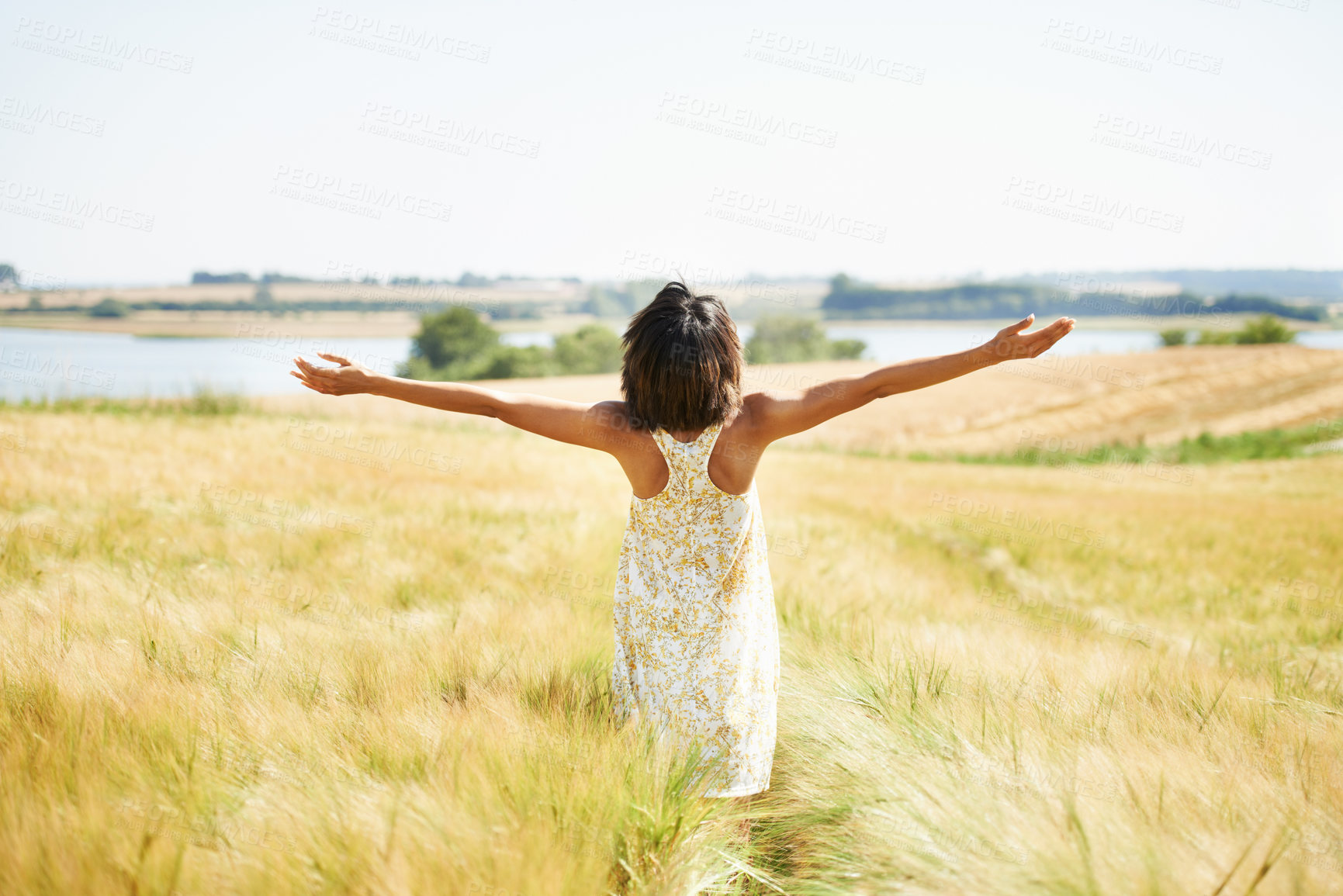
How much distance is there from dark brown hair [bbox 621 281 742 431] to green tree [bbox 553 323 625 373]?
70.0 meters

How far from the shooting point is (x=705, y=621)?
9.34 feet

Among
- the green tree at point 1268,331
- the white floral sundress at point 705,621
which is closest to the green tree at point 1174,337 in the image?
the green tree at point 1268,331

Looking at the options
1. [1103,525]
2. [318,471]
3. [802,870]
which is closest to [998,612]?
[802,870]

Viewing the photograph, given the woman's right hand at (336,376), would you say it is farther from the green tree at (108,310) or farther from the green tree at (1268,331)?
the green tree at (1268,331)

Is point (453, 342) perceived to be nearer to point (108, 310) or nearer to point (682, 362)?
point (108, 310)

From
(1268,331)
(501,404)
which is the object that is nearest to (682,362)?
(501,404)

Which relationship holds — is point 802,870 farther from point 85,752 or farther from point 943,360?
point 85,752

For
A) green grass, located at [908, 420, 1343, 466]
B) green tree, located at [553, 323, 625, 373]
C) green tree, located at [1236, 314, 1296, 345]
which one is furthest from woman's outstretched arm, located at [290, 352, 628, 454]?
green tree, located at [1236, 314, 1296, 345]

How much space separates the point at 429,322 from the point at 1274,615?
78.1 metres

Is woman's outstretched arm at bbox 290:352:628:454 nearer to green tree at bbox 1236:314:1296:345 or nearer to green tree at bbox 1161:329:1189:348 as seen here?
green tree at bbox 1236:314:1296:345

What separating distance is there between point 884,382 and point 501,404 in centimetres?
138

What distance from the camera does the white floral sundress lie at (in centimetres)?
281

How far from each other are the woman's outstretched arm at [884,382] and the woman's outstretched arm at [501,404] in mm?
545

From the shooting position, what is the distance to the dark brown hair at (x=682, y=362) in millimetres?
2637
